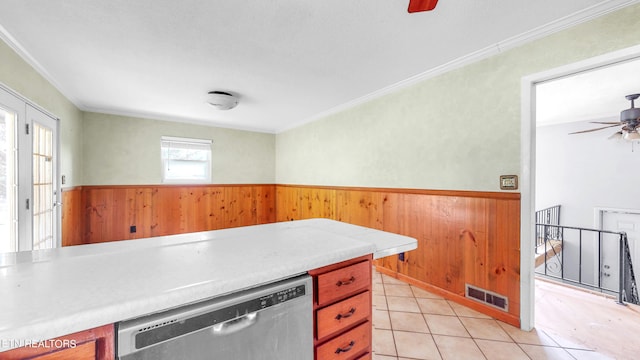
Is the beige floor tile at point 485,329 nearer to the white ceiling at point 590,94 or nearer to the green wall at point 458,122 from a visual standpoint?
the green wall at point 458,122

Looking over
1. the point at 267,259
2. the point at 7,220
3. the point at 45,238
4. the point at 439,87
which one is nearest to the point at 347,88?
the point at 439,87

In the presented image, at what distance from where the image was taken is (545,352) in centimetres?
167

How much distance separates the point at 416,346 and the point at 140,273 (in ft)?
5.91

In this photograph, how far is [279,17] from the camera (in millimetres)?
1596

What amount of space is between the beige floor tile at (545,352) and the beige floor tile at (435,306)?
0.52 m

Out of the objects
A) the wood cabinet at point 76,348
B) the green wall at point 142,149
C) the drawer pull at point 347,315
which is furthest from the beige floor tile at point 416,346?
the green wall at point 142,149

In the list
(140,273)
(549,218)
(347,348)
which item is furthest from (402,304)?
(549,218)

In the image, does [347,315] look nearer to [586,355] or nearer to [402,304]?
[402,304]

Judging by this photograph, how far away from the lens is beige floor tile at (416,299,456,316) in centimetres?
216

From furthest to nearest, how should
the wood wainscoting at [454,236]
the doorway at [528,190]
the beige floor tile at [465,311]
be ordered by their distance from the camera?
the beige floor tile at [465,311]
the wood wainscoting at [454,236]
the doorway at [528,190]

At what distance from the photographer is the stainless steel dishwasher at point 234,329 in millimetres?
Answer: 676

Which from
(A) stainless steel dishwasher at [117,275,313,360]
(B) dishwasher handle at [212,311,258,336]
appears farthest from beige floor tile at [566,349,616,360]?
(B) dishwasher handle at [212,311,258,336]

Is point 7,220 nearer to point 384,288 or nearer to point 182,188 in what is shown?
point 182,188

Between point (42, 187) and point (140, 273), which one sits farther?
point (42, 187)
